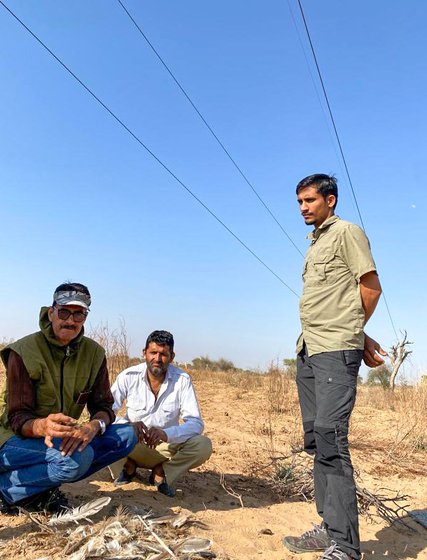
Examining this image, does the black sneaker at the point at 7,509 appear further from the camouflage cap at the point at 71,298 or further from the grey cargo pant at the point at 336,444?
the grey cargo pant at the point at 336,444

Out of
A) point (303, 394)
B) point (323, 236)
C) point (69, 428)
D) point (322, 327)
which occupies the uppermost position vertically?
point (323, 236)

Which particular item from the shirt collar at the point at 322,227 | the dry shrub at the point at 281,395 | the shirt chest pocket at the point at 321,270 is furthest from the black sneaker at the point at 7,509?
the dry shrub at the point at 281,395

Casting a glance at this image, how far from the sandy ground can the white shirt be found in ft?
1.64

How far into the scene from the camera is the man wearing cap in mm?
2676

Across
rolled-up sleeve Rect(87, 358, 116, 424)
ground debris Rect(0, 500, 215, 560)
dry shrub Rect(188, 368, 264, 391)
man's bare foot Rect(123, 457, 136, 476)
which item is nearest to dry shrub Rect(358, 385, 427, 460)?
dry shrub Rect(188, 368, 264, 391)

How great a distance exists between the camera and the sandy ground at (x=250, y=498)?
2766mm

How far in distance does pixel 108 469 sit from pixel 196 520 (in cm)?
133

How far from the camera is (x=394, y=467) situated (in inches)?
212

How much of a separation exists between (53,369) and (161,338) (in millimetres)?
1063

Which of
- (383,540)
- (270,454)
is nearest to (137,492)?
(383,540)

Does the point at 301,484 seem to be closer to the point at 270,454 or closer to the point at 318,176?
the point at 270,454

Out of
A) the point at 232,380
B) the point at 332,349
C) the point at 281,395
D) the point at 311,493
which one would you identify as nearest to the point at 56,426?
the point at 332,349

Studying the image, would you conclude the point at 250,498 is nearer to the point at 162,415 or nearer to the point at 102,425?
the point at 162,415

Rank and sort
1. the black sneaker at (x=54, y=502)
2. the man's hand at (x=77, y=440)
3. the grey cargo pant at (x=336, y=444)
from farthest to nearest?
the black sneaker at (x=54, y=502)
the man's hand at (x=77, y=440)
the grey cargo pant at (x=336, y=444)
